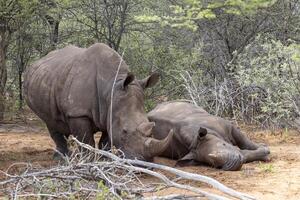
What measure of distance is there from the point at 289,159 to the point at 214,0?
5.83 metres

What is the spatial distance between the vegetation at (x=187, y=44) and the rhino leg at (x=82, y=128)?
3955 millimetres

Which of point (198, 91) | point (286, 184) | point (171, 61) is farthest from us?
point (171, 61)

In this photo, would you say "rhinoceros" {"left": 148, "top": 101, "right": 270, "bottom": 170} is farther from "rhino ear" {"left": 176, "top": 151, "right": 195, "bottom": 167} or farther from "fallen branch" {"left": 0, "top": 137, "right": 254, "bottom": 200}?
"fallen branch" {"left": 0, "top": 137, "right": 254, "bottom": 200}

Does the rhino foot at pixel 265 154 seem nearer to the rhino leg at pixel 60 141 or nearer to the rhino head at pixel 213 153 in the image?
the rhino head at pixel 213 153

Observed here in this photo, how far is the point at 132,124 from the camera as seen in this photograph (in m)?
8.02

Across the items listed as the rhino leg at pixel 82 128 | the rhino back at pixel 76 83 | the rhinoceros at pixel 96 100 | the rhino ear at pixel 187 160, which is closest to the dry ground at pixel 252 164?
the rhino ear at pixel 187 160

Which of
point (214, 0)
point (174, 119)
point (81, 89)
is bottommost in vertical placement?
point (174, 119)

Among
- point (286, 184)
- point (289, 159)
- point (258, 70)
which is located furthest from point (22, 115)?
point (286, 184)

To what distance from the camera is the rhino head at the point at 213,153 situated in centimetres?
815

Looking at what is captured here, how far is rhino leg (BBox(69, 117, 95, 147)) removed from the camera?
334 inches

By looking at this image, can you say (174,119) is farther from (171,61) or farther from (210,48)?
(210,48)

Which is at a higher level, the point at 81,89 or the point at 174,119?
the point at 81,89

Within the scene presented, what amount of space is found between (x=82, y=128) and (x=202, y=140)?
1636mm

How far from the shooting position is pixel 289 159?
885cm
